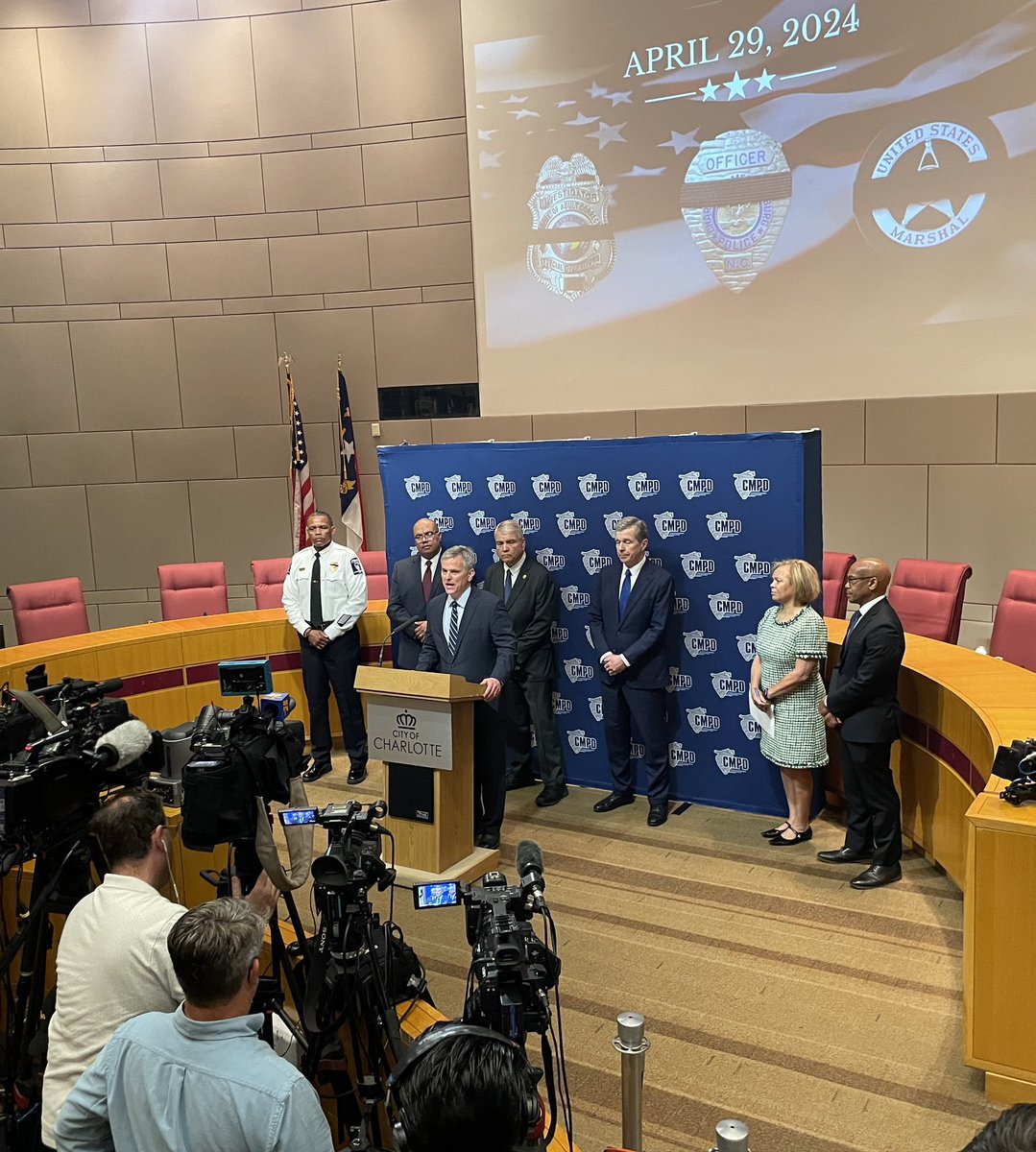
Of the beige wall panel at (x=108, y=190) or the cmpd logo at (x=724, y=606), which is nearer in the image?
the cmpd logo at (x=724, y=606)

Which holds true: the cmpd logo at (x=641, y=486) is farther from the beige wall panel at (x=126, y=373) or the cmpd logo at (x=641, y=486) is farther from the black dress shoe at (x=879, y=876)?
the beige wall panel at (x=126, y=373)

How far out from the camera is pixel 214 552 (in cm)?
984

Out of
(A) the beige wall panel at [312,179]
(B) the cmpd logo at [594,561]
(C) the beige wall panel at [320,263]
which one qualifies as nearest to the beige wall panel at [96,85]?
(A) the beige wall panel at [312,179]

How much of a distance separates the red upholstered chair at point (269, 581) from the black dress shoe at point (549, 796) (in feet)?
9.31

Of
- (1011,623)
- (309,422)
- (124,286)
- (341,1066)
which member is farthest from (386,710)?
(124,286)

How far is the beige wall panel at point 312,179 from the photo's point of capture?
9289 millimetres

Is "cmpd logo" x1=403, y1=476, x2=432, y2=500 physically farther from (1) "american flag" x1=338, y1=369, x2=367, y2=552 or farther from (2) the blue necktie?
(1) "american flag" x1=338, y1=369, x2=367, y2=552

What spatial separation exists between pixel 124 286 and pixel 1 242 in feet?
3.82

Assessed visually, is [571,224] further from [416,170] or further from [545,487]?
[545,487]

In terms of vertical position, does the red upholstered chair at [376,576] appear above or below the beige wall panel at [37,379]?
below

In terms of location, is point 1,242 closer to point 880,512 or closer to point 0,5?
point 0,5

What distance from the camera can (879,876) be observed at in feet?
15.1

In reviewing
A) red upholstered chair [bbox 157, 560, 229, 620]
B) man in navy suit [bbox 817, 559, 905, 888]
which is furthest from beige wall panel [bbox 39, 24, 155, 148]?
man in navy suit [bbox 817, 559, 905, 888]

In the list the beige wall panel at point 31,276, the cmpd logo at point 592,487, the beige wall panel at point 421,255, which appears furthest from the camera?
the beige wall panel at point 31,276
